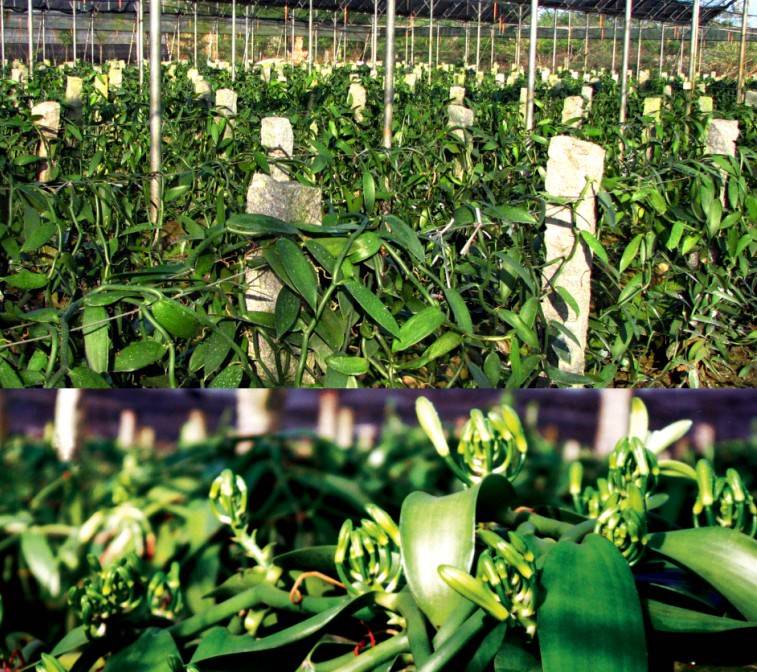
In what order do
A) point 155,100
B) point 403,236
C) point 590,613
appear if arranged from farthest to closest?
point 155,100
point 403,236
point 590,613

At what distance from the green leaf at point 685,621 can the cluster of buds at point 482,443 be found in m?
0.06

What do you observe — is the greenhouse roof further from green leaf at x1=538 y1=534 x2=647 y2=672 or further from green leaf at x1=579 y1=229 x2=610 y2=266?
green leaf at x1=538 y1=534 x2=647 y2=672

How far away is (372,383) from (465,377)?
152 mm

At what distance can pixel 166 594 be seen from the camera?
1.13ft

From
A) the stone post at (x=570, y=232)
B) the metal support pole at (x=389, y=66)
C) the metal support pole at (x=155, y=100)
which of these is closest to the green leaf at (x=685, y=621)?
the stone post at (x=570, y=232)

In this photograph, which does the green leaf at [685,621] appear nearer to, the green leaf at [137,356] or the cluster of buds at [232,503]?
the cluster of buds at [232,503]

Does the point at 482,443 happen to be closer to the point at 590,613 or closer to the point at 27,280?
the point at 590,613

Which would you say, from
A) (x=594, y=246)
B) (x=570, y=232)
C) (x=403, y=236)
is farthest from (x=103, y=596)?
(x=570, y=232)

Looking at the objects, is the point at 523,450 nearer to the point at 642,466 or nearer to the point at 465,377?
the point at 642,466

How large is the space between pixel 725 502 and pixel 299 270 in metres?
0.51

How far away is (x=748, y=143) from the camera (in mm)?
3066

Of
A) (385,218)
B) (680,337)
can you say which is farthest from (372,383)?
(680,337)

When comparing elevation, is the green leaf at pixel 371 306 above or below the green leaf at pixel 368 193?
below

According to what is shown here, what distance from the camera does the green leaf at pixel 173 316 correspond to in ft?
2.58
